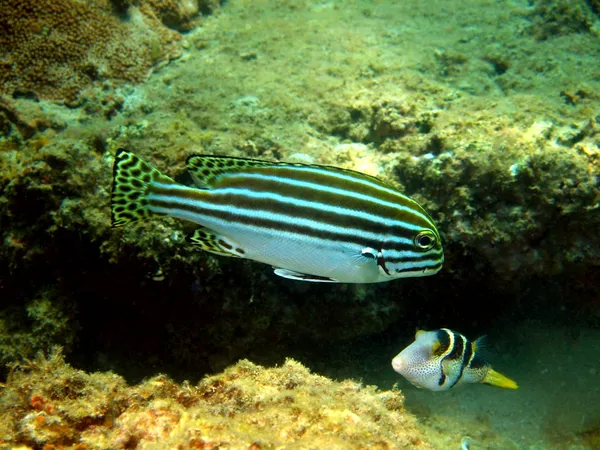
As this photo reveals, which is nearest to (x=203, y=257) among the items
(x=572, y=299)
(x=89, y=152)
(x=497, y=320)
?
(x=89, y=152)

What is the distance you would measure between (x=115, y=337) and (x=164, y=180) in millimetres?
3124

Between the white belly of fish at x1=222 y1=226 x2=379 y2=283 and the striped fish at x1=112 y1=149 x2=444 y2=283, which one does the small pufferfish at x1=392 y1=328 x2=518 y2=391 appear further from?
the white belly of fish at x1=222 y1=226 x2=379 y2=283

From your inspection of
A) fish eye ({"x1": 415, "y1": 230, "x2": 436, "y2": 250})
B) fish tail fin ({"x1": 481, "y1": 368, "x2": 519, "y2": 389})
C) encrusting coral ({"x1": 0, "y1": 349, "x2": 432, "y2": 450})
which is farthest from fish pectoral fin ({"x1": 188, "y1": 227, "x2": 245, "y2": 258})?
fish tail fin ({"x1": 481, "y1": 368, "x2": 519, "y2": 389})

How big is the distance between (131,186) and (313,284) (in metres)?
2.27

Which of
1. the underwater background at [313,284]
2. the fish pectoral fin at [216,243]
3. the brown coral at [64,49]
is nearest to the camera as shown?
the fish pectoral fin at [216,243]

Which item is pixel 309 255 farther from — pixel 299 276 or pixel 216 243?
pixel 216 243

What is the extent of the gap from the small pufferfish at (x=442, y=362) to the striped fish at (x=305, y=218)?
1328 millimetres

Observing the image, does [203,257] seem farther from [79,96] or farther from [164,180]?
[79,96]

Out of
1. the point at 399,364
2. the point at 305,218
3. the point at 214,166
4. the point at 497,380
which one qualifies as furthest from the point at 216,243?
the point at 497,380

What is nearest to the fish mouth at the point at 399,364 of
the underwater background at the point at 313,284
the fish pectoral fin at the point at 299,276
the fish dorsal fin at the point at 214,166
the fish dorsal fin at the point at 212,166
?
the underwater background at the point at 313,284

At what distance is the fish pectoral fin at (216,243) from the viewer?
2684 millimetres

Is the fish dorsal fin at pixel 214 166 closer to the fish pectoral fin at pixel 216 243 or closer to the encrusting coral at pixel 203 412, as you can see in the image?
the fish pectoral fin at pixel 216 243

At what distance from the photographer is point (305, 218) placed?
2572mm

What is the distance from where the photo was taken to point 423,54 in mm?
6414
